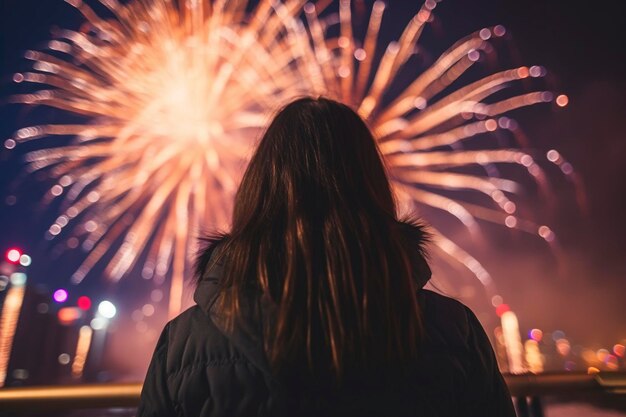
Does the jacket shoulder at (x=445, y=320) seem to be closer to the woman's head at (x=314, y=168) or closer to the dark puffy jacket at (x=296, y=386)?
the dark puffy jacket at (x=296, y=386)

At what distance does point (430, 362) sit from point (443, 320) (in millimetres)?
164

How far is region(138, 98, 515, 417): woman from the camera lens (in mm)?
1273

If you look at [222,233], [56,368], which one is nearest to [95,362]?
[56,368]

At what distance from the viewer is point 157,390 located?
1401 millimetres

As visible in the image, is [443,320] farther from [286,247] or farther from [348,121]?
[348,121]

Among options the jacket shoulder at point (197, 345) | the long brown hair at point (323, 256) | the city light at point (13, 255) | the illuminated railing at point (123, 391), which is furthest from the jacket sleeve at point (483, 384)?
the city light at point (13, 255)

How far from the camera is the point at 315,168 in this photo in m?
1.58

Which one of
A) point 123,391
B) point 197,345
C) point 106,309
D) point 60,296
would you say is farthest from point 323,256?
point 106,309

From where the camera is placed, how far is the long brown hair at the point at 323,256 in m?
1.29

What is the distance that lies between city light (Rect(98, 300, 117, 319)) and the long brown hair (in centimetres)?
6461

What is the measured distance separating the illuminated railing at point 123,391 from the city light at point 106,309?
6350cm

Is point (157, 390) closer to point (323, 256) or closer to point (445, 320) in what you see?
point (323, 256)

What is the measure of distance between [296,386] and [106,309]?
65.5m

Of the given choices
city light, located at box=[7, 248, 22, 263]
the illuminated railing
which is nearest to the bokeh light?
city light, located at box=[7, 248, 22, 263]
